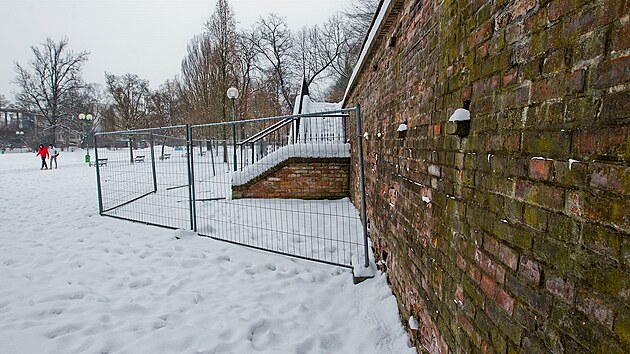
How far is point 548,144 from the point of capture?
1.05 metres

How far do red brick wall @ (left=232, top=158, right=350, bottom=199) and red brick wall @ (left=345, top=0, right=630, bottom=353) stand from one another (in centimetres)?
538

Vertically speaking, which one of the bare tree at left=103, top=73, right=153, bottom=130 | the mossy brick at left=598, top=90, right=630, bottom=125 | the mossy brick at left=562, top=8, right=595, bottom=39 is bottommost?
the mossy brick at left=598, top=90, right=630, bottom=125

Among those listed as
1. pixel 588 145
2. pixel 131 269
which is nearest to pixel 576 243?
pixel 588 145

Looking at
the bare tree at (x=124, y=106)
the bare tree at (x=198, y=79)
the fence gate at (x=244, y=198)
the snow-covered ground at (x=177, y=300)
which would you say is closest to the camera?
the snow-covered ground at (x=177, y=300)

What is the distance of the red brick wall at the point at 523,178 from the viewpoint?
2.75 ft

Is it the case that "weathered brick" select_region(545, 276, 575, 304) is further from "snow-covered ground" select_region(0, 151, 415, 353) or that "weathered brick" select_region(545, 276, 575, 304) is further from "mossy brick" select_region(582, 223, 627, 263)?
"snow-covered ground" select_region(0, 151, 415, 353)

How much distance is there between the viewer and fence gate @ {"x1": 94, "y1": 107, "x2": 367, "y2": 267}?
16.5 ft

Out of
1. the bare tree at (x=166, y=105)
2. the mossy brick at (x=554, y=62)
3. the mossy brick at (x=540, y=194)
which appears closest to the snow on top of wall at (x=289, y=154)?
the mossy brick at (x=540, y=194)

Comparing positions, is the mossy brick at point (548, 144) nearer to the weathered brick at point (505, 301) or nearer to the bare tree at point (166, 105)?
the weathered brick at point (505, 301)

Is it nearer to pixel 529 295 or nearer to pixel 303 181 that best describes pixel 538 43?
pixel 529 295

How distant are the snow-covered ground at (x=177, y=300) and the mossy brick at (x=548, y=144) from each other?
6.37ft

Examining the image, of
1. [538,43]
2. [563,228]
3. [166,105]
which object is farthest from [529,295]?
[166,105]

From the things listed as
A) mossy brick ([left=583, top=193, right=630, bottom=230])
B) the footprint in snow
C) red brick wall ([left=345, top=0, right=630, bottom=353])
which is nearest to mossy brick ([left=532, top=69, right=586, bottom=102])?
red brick wall ([left=345, top=0, right=630, bottom=353])

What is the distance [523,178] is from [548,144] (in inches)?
6.7
